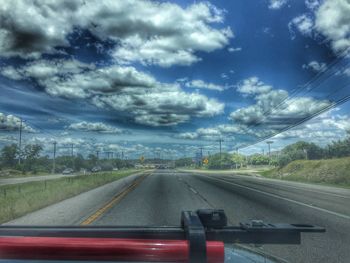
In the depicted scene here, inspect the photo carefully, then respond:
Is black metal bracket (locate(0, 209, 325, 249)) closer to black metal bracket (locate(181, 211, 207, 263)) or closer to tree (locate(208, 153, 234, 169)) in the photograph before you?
black metal bracket (locate(181, 211, 207, 263))

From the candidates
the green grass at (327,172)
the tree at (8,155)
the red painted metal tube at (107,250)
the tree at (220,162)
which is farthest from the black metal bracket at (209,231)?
the tree at (220,162)

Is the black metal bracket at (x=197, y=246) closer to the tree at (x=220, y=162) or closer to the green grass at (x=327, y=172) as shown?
the green grass at (x=327, y=172)

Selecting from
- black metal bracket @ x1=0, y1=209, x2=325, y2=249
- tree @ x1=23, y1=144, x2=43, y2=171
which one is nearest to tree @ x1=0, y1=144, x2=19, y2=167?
tree @ x1=23, y1=144, x2=43, y2=171

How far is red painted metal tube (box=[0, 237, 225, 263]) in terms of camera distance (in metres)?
2.31

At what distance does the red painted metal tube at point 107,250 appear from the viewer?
2.31 metres

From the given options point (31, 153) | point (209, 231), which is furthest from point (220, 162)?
point (209, 231)

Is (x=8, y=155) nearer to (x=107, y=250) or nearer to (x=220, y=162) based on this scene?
(x=220, y=162)

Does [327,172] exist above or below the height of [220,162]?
below

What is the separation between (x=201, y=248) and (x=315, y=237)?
8633 mm

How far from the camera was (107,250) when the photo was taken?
2324 millimetres

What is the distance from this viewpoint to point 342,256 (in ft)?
26.3

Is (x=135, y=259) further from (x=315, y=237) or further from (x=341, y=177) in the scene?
(x=341, y=177)

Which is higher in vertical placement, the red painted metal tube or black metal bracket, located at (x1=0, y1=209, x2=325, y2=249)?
black metal bracket, located at (x1=0, y1=209, x2=325, y2=249)

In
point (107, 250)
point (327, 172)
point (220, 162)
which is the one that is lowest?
point (107, 250)
